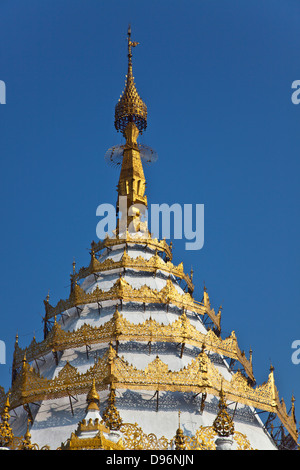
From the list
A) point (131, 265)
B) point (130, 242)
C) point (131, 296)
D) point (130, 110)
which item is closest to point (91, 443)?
point (131, 296)

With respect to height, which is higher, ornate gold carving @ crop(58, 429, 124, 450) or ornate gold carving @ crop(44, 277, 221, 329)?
ornate gold carving @ crop(44, 277, 221, 329)

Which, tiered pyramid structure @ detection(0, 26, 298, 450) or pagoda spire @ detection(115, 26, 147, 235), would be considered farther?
pagoda spire @ detection(115, 26, 147, 235)

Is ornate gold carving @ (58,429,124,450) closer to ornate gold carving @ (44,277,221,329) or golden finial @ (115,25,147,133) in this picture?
ornate gold carving @ (44,277,221,329)

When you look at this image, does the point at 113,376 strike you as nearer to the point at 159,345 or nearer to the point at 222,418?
the point at 159,345

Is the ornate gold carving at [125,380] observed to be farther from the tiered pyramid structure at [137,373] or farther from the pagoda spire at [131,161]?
the pagoda spire at [131,161]

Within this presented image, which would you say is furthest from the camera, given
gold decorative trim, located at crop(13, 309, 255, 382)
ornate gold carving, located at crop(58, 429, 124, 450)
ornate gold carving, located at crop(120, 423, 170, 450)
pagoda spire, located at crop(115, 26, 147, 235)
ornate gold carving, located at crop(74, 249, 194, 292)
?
pagoda spire, located at crop(115, 26, 147, 235)

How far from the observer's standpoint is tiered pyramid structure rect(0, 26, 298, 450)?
33.6 m

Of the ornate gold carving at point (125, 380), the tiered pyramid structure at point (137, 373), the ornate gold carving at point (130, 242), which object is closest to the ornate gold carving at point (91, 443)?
the tiered pyramid structure at point (137, 373)

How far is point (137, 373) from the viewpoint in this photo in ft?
117

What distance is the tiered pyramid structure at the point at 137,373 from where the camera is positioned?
33594 millimetres

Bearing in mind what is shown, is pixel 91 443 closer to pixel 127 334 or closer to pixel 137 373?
pixel 137 373

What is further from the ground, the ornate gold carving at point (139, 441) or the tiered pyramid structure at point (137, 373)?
the tiered pyramid structure at point (137, 373)

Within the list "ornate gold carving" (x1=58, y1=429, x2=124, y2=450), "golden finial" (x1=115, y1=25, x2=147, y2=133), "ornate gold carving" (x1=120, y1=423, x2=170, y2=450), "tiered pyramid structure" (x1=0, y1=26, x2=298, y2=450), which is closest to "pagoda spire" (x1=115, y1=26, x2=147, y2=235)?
"golden finial" (x1=115, y1=25, x2=147, y2=133)
